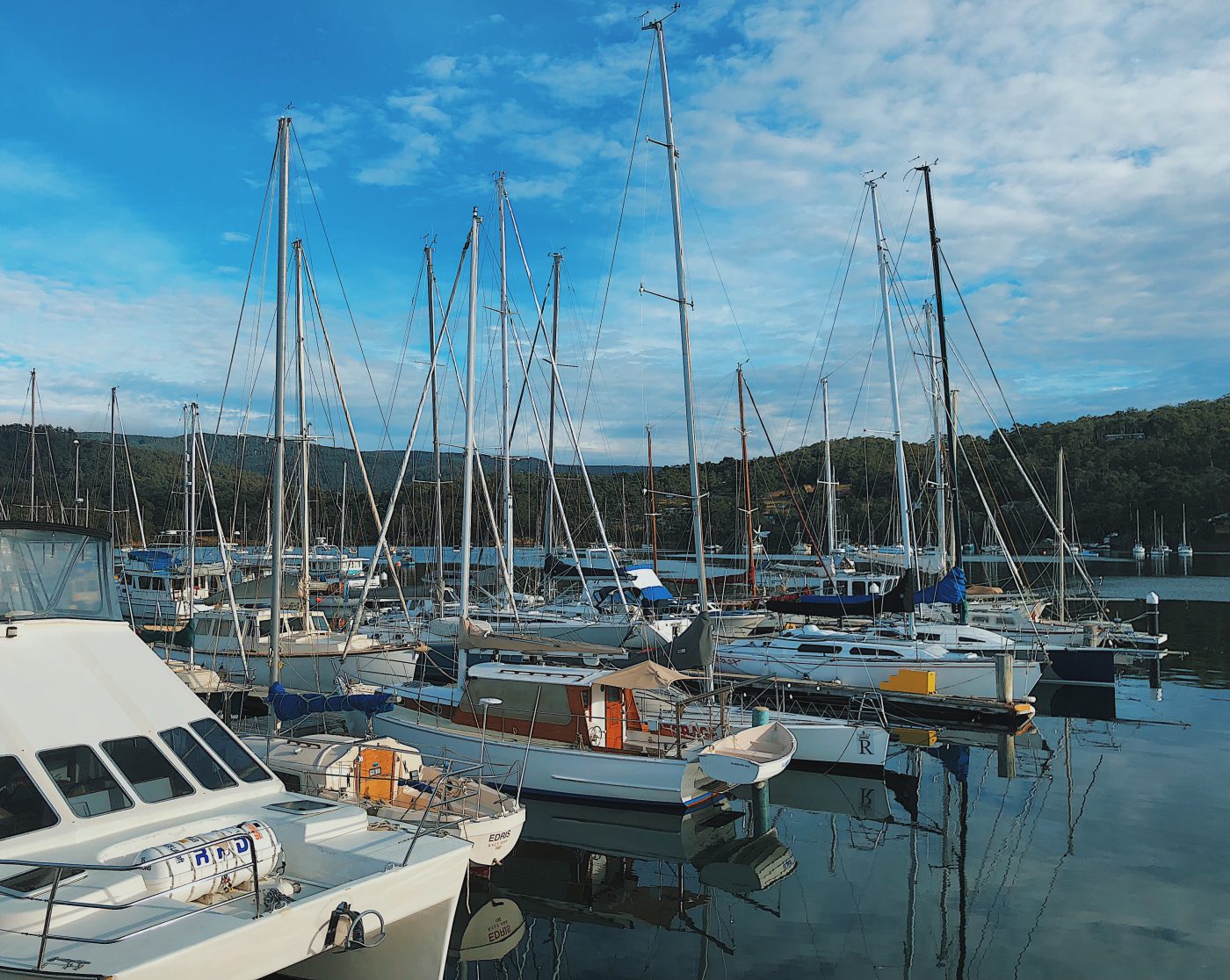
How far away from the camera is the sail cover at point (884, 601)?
26234mm

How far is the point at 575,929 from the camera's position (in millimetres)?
10789

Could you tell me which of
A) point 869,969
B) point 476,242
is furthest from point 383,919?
point 476,242

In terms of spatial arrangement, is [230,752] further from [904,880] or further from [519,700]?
[904,880]

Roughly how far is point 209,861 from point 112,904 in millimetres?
765

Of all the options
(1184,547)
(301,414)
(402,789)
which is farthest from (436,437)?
(1184,547)

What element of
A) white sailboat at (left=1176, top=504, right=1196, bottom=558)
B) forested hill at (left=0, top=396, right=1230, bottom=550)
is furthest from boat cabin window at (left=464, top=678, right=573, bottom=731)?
white sailboat at (left=1176, top=504, right=1196, bottom=558)

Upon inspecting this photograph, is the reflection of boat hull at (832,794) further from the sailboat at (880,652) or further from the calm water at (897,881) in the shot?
the sailboat at (880,652)

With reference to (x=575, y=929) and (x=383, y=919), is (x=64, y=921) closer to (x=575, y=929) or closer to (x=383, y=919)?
(x=383, y=919)

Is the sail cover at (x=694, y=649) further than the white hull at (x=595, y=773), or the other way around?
the sail cover at (x=694, y=649)

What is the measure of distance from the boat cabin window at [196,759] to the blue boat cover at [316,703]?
23.2 ft

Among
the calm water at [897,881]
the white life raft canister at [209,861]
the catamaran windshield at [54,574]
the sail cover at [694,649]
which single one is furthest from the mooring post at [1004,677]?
the catamaran windshield at [54,574]

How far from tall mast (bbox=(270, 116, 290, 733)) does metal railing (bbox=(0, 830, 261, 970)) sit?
8809mm

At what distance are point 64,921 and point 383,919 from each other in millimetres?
2261

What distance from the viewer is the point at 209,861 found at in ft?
22.5
